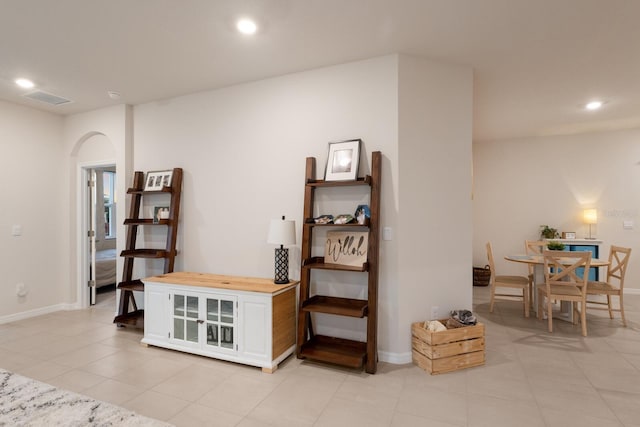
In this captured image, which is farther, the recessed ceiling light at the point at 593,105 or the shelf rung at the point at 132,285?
the recessed ceiling light at the point at 593,105

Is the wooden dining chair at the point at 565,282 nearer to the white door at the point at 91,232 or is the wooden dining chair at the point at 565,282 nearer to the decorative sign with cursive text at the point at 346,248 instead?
the decorative sign with cursive text at the point at 346,248

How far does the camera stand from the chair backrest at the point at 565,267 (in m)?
3.64

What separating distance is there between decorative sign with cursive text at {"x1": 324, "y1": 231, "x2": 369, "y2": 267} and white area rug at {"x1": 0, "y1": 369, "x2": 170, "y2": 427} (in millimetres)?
1755

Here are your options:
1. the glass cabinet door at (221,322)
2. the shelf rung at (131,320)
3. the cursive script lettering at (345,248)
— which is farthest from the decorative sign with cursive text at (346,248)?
the shelf rung at (131,320)

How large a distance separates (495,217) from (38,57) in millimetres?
6897

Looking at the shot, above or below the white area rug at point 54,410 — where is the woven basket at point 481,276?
above

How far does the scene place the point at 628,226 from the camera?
5.40 meters

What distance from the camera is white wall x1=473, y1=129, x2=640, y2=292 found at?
543 cm

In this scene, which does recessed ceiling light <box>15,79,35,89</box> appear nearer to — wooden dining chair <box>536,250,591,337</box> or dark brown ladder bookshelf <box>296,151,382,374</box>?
dark brown ladder bookshelf <box>296,151,382,374</box>

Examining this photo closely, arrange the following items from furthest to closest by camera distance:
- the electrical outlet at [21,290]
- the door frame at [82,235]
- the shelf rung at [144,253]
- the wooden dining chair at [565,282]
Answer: the door frame at [82,235] < the electrical outlet at [21,290] < the shelf rung at [144,253] < the wooden dining chair at [565,282]

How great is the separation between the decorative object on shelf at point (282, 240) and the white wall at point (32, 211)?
362cm

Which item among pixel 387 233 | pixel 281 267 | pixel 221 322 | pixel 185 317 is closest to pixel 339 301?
pixel 281 267

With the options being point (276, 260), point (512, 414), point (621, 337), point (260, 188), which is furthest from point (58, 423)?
point (621, 337)

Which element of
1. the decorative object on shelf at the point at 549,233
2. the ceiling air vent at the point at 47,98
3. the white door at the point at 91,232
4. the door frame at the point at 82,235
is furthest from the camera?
the decorative object on shelf at the point at 549,233
